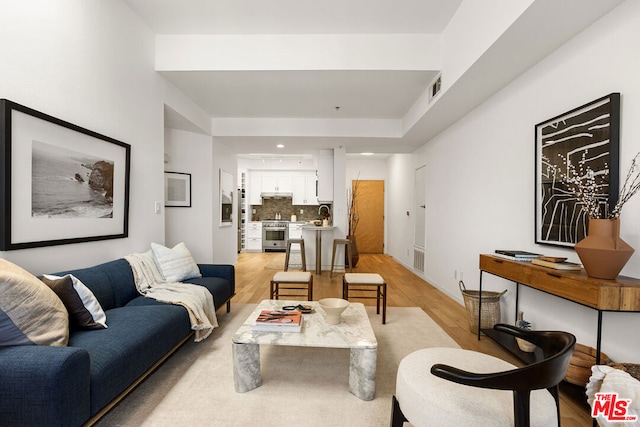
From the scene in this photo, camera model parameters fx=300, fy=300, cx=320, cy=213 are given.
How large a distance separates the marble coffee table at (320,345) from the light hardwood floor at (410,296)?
42.0 inches

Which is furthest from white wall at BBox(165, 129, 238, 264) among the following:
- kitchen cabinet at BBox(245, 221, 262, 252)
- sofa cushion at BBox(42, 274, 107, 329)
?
kitchen cabinet at BBox(245, 221, 262, 252)

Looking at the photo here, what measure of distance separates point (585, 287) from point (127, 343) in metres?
2.50

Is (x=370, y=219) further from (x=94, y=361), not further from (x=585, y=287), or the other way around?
(x=94, y=361)

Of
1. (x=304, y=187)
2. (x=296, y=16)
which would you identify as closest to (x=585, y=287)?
(x=296, y=16)

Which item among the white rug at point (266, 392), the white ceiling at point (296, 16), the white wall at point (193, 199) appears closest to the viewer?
the white rug at point (266, 392)

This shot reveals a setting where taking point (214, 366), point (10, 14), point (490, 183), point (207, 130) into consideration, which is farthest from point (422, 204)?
point (10, 14)

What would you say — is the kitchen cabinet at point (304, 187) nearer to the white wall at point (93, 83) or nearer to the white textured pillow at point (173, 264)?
the white wall at point (93, 83)

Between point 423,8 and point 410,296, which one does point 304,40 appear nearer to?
point 423,8

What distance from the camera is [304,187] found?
344 inches

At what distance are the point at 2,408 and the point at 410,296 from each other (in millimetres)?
3932

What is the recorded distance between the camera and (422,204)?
216 inches

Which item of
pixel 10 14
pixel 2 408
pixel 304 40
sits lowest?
pixel 2 408

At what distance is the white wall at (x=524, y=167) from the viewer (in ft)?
5.78

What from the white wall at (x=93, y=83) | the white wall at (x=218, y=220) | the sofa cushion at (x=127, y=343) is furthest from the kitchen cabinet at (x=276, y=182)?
the sofa cushion at (x=127, y=343)
